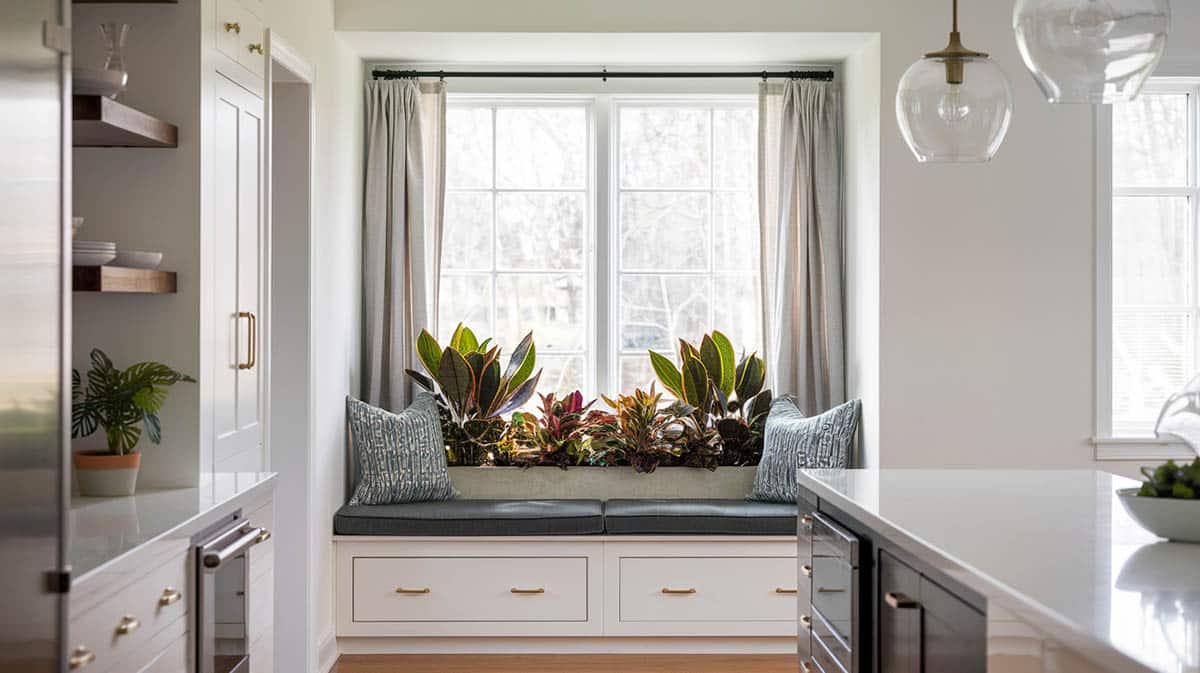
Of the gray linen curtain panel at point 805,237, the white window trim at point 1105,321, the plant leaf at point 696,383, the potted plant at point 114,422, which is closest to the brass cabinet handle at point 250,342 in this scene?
the potted plant at point 114,422

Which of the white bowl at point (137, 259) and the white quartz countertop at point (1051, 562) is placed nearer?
the white quartz countertop at point (1051, 562)

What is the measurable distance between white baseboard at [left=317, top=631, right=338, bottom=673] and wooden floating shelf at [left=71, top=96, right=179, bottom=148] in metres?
2.12

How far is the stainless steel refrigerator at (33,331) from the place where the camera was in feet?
5.14

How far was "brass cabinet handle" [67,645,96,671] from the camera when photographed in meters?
1.80

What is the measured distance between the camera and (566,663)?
446 centimetres

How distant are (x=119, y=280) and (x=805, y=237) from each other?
3.22m

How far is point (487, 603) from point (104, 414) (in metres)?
2.12

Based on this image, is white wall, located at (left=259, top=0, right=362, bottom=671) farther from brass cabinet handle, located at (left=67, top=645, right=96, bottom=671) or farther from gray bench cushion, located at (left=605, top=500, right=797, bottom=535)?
brass cabinet handle, located at (left=67, top=645, right=96, bottom=671)

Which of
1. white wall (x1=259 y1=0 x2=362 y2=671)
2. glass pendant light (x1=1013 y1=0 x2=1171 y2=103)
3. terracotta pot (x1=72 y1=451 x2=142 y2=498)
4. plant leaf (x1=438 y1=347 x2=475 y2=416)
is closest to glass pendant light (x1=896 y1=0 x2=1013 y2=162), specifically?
glass pendant light (x1=1013 y1=0 x2=1171 y2=103)

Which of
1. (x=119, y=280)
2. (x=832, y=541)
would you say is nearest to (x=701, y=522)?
(x=832, y=541)

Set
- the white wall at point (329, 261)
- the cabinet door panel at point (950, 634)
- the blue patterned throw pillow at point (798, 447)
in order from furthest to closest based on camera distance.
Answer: the blue patterned throw pillow at point (798, 447) < the white wall at point (329, 261) < the cabinet door panel at point (950, 634)

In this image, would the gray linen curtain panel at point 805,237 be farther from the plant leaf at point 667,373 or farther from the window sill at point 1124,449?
the window sill at point 1124,449

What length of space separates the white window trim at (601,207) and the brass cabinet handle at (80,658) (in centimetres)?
350

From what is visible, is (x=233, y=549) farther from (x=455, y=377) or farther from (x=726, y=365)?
(x=726, y=365)
